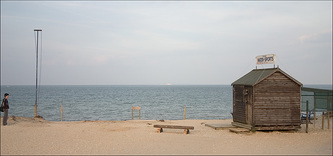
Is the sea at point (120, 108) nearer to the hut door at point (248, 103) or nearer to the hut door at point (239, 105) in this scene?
the hut door at point (239, 105)

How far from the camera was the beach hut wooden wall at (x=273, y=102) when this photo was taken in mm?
20250

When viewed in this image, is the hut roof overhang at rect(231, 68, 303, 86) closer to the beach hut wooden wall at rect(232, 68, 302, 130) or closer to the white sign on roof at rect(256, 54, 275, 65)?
the beach hut wooden wall at rect(232, 68, 302, 130)

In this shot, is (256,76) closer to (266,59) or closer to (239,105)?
(266,59)

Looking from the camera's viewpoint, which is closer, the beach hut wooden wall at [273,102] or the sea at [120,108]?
the beach hut wooden wall at [273,102]

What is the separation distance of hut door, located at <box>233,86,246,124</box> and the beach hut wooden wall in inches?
14.8

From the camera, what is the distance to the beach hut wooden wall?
2025 centimetres

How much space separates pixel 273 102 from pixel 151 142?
27.6 feet

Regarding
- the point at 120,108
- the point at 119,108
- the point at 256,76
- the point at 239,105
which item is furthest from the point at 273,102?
the point at 119,108

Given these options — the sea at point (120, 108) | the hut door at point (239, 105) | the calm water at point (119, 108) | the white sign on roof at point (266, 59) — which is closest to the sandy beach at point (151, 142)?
the hut door at point (239, 105)

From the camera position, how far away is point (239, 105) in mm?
21875

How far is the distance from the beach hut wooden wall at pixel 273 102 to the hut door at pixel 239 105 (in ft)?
1.23

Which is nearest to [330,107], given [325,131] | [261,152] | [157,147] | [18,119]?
[325,131]

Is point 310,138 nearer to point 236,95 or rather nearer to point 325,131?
point 325,131

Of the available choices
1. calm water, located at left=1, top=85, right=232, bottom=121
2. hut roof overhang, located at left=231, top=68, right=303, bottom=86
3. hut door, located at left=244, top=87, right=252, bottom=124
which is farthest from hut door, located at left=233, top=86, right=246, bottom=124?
calm water, located at left=1, top=85, right=232, bottom=121
